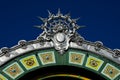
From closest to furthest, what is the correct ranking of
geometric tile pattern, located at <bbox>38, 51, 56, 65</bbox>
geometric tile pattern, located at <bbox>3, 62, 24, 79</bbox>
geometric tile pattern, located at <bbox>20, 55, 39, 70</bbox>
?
geometric tile pattern, located at <bbox>3, 62, 24, 79</bbox>, geometric tile pattern, located at <bbox>20, 55, 39, 70</bbox>, geometric tile pattern, located at <bbox>38, 51, 56, 65</bbox>

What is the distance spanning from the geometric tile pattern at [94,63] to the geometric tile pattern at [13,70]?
6.83 ft

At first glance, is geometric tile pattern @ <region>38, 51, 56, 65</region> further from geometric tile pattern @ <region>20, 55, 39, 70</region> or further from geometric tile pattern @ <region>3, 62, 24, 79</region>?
geometric tile pattern @ <region>3, 62, 24, 79</region>

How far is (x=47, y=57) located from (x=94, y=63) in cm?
147

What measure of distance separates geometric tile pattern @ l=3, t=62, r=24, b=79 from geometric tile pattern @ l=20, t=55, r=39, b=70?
0.66 feet

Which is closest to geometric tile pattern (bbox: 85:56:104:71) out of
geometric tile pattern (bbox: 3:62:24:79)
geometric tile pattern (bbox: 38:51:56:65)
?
geometric tile pattern (bbox: 38:51:56:65)

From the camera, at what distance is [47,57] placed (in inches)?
579

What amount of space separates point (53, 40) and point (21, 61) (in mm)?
1249

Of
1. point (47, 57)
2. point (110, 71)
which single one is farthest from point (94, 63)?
point (47, 57)

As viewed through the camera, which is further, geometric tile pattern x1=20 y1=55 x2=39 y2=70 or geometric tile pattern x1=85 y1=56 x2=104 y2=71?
geometric tile pattern x1=85 y1=56 x2=104 y2=71

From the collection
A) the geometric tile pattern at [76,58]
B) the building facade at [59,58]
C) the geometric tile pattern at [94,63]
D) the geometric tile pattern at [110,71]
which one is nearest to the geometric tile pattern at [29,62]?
the building facade at [59,58]

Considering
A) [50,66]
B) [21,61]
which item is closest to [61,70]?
[50,66]

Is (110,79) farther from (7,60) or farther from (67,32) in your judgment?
(7,60)

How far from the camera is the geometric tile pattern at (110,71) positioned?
1457 cm

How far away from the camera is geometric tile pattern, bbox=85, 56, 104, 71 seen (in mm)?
14672
